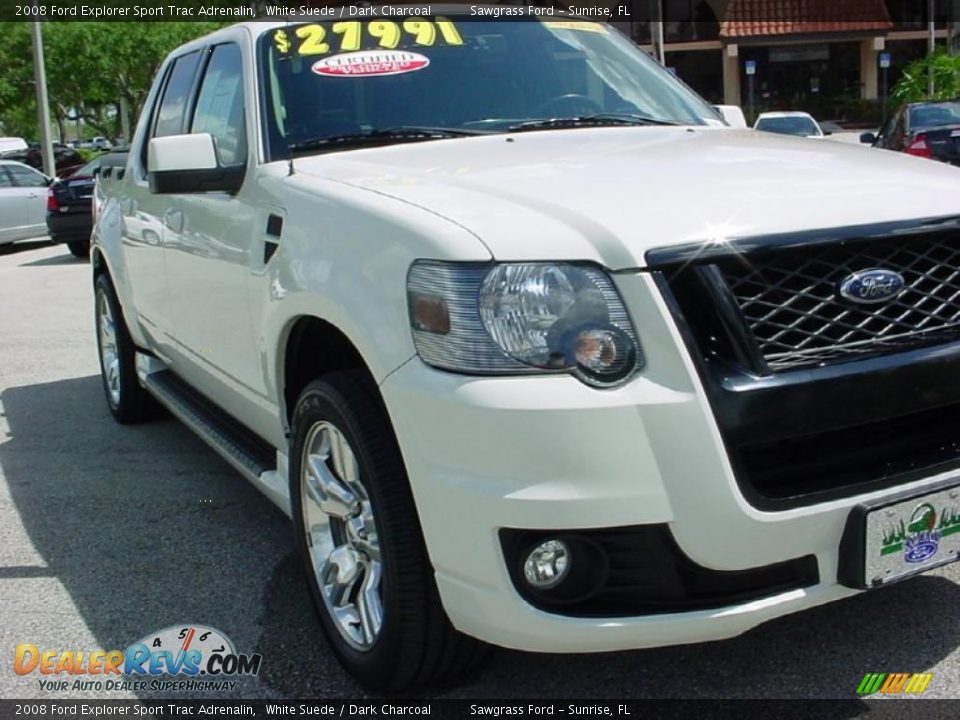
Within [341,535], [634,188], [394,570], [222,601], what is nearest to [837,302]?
[634,188]

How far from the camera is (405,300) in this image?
2516mm

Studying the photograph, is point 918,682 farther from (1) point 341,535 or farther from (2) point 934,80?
(2) point 934,80

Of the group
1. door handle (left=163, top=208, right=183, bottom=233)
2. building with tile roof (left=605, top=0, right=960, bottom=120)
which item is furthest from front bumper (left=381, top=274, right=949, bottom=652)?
building with tile roof (left=605, top=0, right=960, bottom=120)

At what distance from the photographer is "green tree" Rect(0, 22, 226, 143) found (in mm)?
34938

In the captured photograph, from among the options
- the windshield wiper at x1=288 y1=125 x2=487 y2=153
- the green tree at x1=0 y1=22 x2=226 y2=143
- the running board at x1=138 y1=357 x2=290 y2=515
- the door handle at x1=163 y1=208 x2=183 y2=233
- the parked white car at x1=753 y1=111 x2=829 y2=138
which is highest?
the green tree at x1=0 y1=22 x2=226 y2=143

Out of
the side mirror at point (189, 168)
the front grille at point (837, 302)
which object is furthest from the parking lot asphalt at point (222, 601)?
the side mirror at point (189, 168)

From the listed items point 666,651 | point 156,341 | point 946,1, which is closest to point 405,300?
point 666,651

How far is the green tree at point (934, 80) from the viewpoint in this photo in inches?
1084

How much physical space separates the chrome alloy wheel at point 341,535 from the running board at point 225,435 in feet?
0.69

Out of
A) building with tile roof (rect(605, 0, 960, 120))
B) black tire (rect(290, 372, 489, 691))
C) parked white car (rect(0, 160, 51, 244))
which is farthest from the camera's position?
building with tile roof (rect(605, 0, 960, 120))

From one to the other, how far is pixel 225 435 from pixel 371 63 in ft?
4.69

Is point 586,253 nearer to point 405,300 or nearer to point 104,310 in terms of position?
point 405,300

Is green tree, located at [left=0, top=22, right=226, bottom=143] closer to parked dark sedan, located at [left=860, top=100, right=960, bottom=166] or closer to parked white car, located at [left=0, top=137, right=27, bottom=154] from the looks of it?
parked white car, located at [left=0, top=137, right=27, bottom=154]

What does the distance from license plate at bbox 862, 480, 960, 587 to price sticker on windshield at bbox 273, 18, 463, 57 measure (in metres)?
2.39
